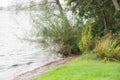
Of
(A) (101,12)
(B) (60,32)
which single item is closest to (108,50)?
(A) (101,12)

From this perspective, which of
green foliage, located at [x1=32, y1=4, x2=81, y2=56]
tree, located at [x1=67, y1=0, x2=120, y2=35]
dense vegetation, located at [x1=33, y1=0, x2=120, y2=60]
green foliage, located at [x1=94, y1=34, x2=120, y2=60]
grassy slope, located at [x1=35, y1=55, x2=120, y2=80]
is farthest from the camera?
green foliage, located at [x1=32, y1=4, x2=81, y2=56]

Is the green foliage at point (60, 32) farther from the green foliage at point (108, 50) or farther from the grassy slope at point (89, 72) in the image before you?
the grassy slope at point (89, 72)

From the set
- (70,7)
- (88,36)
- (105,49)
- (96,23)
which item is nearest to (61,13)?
(70,7)

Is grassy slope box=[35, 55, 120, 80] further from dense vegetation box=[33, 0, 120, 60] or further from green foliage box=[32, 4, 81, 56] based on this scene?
green foliage box=[32, 4, 81, 56]

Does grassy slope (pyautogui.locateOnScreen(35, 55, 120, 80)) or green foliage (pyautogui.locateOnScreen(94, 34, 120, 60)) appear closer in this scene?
grassy slope (pyautogui.locateOnScreen(35, 55, 120, 80))

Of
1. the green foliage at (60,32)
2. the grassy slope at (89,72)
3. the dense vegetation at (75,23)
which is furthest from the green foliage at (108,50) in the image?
the green foliage at (60,32)

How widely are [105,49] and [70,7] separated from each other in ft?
25.4

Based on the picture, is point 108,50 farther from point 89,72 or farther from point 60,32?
point 60,32

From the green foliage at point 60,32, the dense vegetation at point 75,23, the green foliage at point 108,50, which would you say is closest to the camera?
the green foliage at point 108,50

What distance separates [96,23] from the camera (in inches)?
870

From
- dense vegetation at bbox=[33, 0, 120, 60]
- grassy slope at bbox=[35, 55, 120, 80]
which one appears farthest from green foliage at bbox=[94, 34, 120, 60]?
dense vegetation at bbox=[33, 0, 120, 60]

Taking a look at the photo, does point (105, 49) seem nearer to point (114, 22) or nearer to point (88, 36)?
point (88, 36)

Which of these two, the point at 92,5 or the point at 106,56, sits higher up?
the point at 92,5

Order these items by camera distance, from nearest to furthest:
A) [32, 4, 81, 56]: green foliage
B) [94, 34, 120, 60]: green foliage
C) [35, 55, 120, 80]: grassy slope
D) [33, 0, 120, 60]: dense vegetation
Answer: [35, 55, 120, 80]: grassy slope → [94, 34, 120, 60]: green foliage → [33, 0, 120, 60]: dense vegetation → [32, 4, 81, 56]: green foliage
